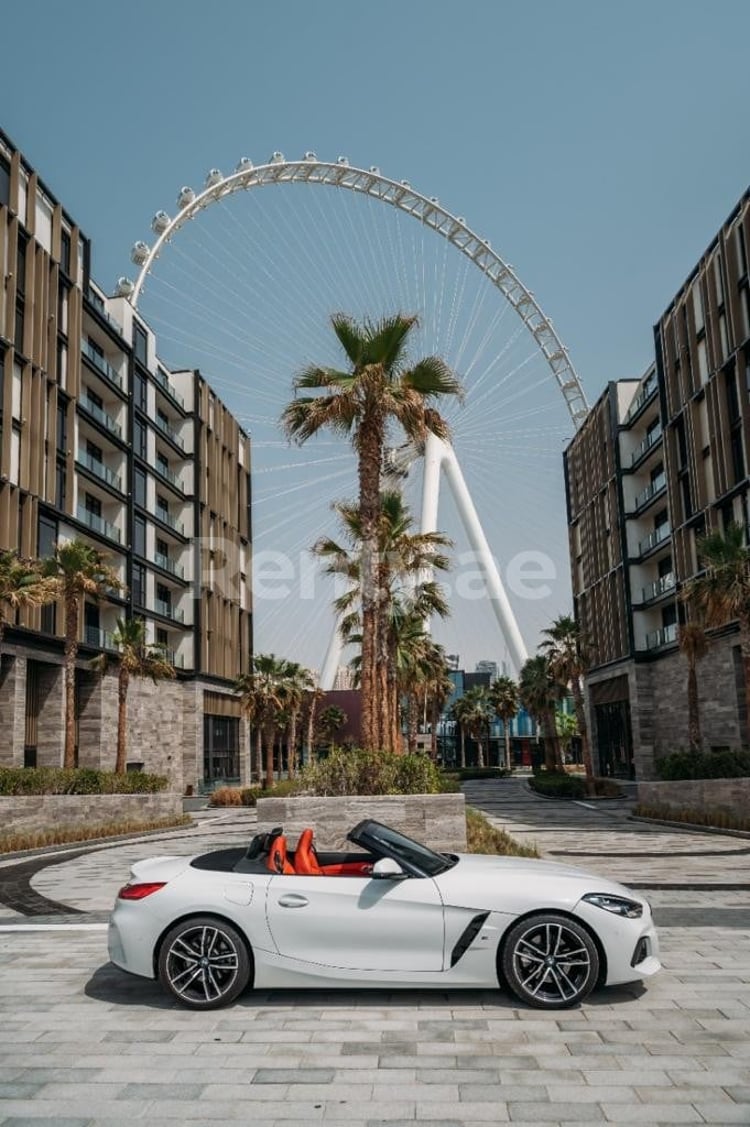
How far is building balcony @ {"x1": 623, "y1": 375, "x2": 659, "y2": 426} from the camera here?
1965 inches

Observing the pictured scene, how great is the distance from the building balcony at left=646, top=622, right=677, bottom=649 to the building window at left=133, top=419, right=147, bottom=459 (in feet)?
95.8

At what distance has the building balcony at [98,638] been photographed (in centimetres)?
4397

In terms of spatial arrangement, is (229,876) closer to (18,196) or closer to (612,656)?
(18,196)

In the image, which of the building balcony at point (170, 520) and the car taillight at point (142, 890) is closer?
the car taillight at point (142, 890)

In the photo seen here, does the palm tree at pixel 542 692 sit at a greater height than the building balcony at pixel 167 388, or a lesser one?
lesser

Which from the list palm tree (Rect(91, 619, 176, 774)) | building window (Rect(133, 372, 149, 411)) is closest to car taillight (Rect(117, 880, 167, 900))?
palm tree (Rect(91, 619, 176, 774))

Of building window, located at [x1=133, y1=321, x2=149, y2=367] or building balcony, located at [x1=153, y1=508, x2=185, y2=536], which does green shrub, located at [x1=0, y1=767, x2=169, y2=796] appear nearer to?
building balcony, located at [x1=153, y1=508, x2=185, y2=536]

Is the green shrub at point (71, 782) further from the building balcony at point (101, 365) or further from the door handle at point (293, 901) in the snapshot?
the building balcony at point (101, 365)

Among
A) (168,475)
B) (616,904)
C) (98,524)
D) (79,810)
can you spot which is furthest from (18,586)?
(168,475)

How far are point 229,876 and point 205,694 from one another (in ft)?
172

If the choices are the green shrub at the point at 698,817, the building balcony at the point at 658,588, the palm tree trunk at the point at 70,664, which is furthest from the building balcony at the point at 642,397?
the palm tree trunk at the point at 70,664

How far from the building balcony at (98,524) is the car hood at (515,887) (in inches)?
1514

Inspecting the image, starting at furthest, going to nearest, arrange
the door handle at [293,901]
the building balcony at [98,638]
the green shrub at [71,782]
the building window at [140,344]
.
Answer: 1. the building window at [140,344]
2. the building balcony at [98,638]
3. the green shrub at [71,782]
4. the door handle at [293,901]

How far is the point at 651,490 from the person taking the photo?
51.2 meters
